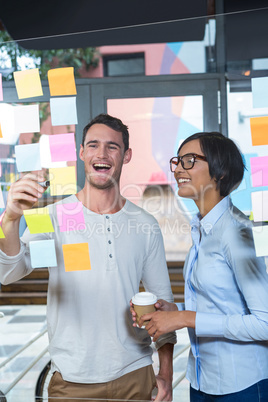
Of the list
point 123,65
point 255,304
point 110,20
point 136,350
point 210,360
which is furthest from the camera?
point 110,20

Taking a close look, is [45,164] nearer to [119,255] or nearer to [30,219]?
[30,219]

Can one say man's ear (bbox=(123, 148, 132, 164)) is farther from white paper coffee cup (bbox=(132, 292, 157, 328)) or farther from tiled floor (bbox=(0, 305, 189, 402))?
tiled floor (bbox=(0, 305, 189, 402))

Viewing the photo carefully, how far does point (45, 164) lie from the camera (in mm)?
1619

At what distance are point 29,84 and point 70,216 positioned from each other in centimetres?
51

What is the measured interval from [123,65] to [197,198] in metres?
0.61

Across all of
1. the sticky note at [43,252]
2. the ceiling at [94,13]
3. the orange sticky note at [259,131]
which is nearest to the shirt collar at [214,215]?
the orange sticky note at [259,131]

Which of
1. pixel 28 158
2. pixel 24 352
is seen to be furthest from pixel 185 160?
pixel 24 352

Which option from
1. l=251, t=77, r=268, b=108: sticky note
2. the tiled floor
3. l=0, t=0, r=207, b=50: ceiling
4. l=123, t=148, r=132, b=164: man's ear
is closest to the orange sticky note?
l=251, t=77, r=268, b=108: sticky note

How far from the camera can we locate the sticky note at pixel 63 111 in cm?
160

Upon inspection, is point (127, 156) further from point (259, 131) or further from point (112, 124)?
point (259, 131)

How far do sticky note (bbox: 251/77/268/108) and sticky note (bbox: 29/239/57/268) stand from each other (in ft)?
2.76

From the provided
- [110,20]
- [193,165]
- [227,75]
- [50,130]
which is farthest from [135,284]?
[110,20]

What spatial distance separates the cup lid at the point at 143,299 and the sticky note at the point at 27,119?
2.27 feet

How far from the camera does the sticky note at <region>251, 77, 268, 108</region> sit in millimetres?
1462
